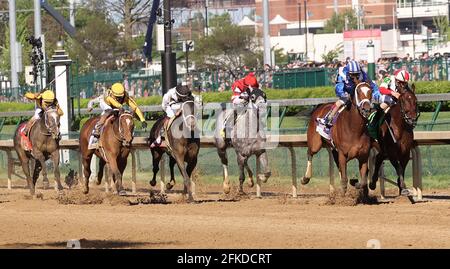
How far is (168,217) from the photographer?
690 inches

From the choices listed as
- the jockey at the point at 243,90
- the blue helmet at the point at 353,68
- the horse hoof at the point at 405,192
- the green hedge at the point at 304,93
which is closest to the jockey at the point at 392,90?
the blue helmet at the point at 353,68

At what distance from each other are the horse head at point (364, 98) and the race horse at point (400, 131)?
739mm

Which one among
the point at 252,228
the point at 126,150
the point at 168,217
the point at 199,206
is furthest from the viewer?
the point at 126,150

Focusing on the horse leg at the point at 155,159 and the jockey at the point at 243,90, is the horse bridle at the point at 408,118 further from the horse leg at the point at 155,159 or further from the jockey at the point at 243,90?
the horse leg at the point at 155,159

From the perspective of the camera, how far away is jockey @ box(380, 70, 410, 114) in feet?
61.1

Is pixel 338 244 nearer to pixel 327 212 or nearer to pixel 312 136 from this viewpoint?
pixel 327 212

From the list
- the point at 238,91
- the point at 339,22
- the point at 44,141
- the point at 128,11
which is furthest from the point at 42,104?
the point at 339,22

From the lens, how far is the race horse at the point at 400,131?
60.7ft

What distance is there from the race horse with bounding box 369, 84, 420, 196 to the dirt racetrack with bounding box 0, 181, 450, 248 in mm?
692

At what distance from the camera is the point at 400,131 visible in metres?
18.8

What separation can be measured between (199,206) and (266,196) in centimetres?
274

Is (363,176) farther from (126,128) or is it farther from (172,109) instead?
(126,128)

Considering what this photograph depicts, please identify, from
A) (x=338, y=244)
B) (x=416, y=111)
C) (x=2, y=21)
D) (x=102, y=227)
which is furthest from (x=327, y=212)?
(x=2, y=21)

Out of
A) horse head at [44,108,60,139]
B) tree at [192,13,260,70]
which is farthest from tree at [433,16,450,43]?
horse head at [44,108,60,139]
